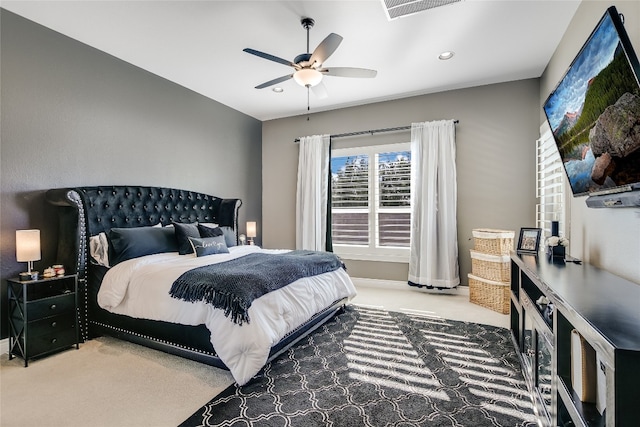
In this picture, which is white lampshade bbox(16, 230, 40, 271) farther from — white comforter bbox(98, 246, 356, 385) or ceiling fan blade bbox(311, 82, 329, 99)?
ceiling fan blade bbox(311, 82, 329, 99)

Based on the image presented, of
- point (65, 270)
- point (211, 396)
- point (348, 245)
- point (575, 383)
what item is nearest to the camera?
point (575, 383)

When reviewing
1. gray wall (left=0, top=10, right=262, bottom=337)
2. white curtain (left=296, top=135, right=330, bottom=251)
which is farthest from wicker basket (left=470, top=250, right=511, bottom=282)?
gray wall (left=0, top=10, right=262, bottom=337)

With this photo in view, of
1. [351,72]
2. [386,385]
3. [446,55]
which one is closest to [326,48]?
[351,72]

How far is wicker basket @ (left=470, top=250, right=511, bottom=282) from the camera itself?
11.8 ft

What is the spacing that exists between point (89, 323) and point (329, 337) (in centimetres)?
218

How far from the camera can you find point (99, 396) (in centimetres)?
200

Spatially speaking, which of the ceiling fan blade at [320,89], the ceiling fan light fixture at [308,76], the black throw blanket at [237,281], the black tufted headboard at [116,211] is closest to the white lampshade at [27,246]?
the black tufted headboard at [116,211]

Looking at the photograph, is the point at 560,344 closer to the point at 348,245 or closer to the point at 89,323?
the point at 89,323

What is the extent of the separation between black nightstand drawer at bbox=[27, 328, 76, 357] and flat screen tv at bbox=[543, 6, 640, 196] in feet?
12.9

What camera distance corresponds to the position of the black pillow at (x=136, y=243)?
2965 mm

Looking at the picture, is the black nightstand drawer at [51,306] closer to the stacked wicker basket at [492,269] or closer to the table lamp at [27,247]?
the table lamp at [27,247]

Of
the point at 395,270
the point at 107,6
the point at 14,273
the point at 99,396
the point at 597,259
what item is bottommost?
the point at 99,396

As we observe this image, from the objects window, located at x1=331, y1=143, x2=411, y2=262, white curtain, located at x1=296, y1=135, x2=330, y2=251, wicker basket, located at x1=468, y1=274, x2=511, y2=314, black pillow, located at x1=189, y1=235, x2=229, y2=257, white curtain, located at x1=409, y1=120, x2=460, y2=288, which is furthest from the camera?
white curtain, located at x1=296, y1=135, x2=330, y2=251

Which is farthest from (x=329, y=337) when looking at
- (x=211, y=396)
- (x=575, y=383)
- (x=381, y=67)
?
(x=381, y=67)
